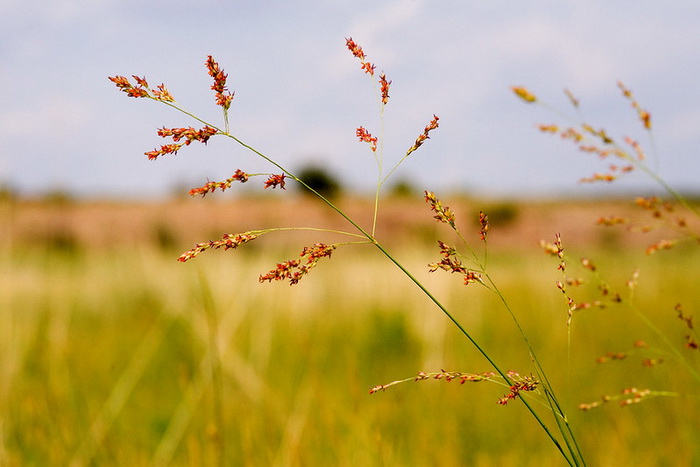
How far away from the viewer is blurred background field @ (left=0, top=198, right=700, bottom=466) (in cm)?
163

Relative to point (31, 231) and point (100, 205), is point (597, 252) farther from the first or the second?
point (31, 231)

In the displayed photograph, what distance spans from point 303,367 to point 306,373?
391mm

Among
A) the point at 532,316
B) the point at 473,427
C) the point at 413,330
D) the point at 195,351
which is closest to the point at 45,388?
the point at 473,427

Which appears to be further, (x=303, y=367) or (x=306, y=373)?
(x=303, y=367)

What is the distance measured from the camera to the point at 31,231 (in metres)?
11.6

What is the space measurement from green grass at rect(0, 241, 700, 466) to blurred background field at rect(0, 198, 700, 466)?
0.04 ft

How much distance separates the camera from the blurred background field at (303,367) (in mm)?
1635

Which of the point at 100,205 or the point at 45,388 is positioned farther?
the point at 100,205

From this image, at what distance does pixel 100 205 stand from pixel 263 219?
4118 millimetres

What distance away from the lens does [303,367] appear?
349 cm

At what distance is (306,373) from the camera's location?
3109mm

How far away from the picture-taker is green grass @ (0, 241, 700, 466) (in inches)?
63.9

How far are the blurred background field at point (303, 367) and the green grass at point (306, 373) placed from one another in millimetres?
13

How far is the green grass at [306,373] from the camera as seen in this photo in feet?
5.32
